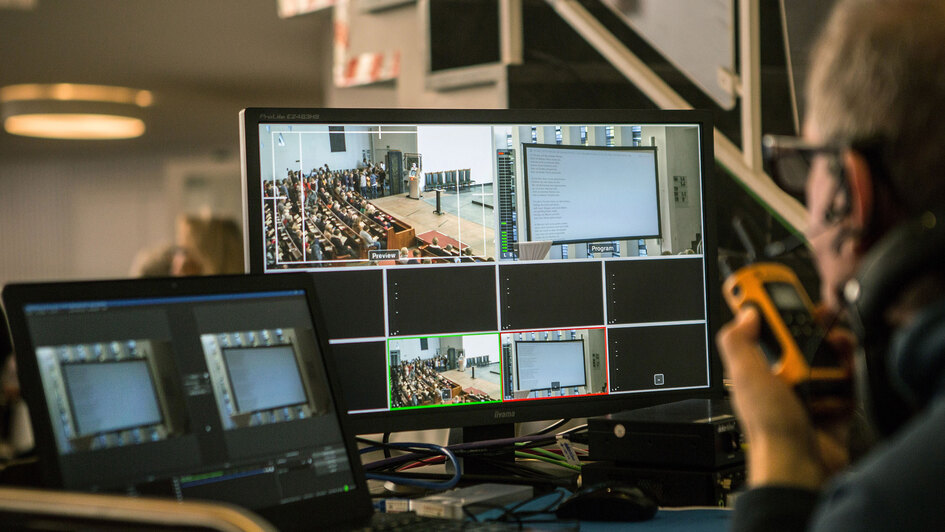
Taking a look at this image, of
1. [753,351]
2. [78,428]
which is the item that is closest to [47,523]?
[78,428]

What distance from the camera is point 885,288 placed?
1.96 feet

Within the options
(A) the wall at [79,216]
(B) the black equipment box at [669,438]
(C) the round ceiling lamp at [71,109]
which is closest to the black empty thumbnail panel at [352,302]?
(B) the black equipment box at [669,438]

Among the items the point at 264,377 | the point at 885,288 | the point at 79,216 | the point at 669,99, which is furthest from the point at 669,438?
the point at 79,216

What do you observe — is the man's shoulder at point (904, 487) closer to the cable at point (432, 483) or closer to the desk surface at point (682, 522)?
the desk surface at point (682, 522)

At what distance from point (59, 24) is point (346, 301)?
4839 mm

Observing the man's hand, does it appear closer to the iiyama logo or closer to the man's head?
the man's head

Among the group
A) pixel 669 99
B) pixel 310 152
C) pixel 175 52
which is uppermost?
pixel 175 52

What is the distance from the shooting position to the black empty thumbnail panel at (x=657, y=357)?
1.41 meters

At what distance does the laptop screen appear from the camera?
88cm

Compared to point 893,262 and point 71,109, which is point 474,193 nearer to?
point 893,262

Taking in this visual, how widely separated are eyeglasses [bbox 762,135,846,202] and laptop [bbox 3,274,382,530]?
0.60 metres

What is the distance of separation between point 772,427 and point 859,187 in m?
0.20

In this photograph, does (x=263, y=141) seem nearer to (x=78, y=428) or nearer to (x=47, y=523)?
(x=78, y=428)

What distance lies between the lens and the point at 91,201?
947 centimetres
